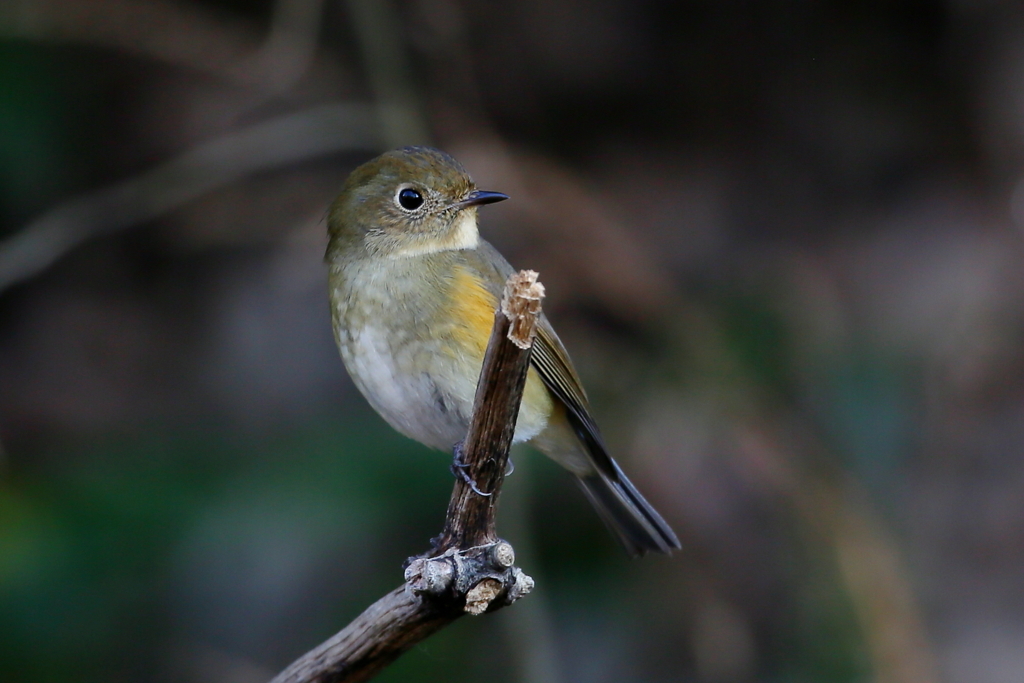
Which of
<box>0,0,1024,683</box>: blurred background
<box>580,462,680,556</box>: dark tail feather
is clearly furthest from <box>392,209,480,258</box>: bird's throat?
<box>0,0,1024,683</box>: blurred background

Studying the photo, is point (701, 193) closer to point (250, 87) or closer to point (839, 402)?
point (839, 402)

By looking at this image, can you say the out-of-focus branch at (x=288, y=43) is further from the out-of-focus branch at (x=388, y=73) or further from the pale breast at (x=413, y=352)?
the pale breast at (x=413, y=352)

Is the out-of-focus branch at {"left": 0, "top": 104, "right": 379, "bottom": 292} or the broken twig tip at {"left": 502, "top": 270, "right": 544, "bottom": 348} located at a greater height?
the out-of-focus branch at {"left": 0, "top": 104, "right": 379, "bottom": 292}

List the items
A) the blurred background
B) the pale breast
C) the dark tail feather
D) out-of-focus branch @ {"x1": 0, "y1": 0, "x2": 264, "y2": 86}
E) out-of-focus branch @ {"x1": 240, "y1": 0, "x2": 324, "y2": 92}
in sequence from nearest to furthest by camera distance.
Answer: the pale breast
the dark tail feather
the blurred background
out-of-focus branch @ {"x1": 0, "y1": 0, "x2": 264, "y2": 86}
out-of-focus branch @ {"x1": 240, "y1": 0, "x2": 324, "y2": 92}

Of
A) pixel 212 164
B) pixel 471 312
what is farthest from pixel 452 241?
pixel 212 164

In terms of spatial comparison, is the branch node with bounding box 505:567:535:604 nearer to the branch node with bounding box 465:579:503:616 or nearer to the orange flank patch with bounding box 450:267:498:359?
the branch node with bounding box 465:579:503:616

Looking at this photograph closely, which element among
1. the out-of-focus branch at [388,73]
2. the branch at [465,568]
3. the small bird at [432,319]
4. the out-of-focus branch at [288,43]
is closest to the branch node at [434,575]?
the branch at [465,568]

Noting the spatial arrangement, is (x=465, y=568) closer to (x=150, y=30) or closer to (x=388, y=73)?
(x=388, y=73)
